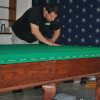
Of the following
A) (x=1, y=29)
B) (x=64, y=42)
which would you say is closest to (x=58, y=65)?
(x=64, y=42)

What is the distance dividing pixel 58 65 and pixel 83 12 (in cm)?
244

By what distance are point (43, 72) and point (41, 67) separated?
4 cm

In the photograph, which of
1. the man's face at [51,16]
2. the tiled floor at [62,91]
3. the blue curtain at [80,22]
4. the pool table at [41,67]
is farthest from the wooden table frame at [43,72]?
the blue curtain at [80,22]

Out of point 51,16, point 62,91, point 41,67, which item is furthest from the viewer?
point 62,91

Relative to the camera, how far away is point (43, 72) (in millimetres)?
1296

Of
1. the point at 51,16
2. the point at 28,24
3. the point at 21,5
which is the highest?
the point at 21,5

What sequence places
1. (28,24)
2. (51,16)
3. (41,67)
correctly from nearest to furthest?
1. (41,67)
2. (51,16)
3. (28,24)

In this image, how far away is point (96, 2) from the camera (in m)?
3.38

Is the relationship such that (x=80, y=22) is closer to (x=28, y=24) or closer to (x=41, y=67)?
(x=28, y=24)

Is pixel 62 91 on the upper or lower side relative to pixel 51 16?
lower

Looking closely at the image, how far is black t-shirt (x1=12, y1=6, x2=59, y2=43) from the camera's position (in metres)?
2.25

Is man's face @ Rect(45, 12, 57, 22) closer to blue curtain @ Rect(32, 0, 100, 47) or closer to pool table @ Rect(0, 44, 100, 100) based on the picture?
pool table @ Rect(0, 44, 100, 100)

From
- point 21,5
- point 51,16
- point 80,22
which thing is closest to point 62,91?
point 51,16

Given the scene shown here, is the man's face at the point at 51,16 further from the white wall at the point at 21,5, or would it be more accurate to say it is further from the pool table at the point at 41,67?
the white wall at the point at 21,5
